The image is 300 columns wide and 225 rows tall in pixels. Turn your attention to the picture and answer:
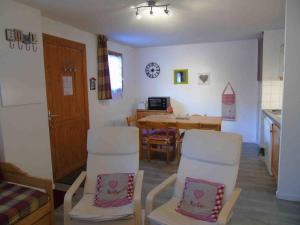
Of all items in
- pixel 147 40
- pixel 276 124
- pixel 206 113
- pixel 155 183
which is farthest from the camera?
pixel 206 113

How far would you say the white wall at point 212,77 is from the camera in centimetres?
529

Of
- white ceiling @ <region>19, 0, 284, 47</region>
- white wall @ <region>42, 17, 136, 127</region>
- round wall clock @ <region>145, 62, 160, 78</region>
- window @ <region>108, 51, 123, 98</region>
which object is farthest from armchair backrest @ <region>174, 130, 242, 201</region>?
round wall clock @ <region>145, 62, 160, 78</region>

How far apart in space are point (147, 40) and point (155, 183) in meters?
3.10

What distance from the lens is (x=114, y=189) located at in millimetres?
2193

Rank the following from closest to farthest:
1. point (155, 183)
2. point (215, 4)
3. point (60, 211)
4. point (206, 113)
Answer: point (60, 211) → point (215, 4) → point (155, 183) → point (206, 113)

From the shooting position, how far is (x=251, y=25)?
3959mm

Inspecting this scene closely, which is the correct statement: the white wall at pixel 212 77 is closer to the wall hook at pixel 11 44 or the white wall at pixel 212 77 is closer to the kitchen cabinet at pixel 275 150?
the kitchen cabinet at pixel 275 150

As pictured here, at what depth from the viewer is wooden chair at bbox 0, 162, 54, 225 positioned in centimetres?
204

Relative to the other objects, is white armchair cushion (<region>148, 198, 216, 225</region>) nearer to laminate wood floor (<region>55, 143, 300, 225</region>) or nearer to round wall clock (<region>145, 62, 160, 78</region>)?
laminate wood floor (<region>55, 143, 300, 225</region>)

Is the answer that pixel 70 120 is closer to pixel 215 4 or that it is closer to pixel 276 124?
pixel 215 4

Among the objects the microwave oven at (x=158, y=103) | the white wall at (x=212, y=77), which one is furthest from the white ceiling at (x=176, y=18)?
the microwave oven at (x=158, y=103)

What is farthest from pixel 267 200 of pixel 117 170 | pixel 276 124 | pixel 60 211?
pixel 60 211

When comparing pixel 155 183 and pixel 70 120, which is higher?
pixel 70 120

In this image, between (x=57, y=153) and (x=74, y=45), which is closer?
(x=57, y=153)
